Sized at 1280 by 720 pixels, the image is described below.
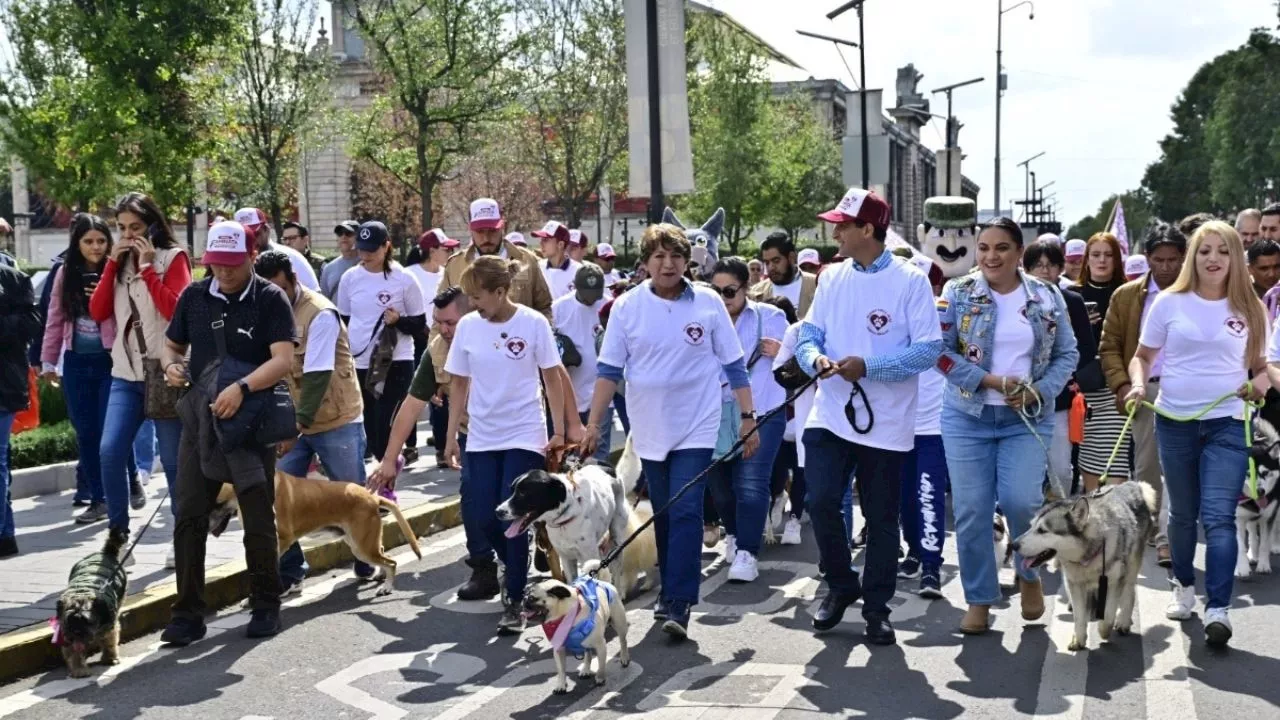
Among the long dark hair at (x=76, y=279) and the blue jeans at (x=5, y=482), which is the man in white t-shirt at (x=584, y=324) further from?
the blue jeans at (x=5, y=482)

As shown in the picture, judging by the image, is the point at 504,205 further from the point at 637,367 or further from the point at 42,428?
the point at 637,367

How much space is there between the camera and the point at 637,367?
24.6 ft

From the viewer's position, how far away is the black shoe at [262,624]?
7.54 m

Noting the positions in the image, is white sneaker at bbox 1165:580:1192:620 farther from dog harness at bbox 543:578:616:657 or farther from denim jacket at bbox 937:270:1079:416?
dog harness at bbox 543:578:616:657

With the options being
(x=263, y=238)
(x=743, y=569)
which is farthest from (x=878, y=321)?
(x=263, y=238)

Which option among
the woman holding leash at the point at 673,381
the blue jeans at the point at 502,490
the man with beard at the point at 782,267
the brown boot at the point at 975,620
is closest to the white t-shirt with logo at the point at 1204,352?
the brown boot at the point at 975,620

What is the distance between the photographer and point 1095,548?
698 centimetres

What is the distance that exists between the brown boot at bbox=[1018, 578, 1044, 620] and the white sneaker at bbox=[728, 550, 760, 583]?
6.02ft

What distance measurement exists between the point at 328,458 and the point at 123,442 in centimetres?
134

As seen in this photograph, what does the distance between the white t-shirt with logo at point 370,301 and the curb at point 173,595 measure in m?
1.59

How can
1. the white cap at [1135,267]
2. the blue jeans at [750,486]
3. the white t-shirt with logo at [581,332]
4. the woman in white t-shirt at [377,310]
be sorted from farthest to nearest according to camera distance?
the white cap at [1135,267] < the woman in white t-shirt at [377,310] < the white t-shirt with logo at [581,332] < the blue jeans at [750,486]

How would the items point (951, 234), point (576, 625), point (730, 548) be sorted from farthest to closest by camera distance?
point (951, 234), point (730, 548), point (576, 625)

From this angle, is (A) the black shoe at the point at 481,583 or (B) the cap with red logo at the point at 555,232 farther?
(B) the cap with red logo at the point at 555,232

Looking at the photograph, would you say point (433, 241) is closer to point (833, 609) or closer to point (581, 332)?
point (581, 332)
